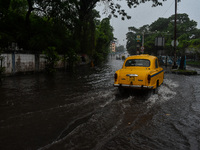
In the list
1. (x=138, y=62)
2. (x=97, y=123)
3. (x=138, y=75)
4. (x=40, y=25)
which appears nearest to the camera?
(x=97, y=123)

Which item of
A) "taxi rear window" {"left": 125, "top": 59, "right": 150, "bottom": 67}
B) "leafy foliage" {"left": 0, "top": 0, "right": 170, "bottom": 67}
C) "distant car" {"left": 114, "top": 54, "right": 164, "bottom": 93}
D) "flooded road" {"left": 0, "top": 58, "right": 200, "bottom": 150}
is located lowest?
"flooded road" {"left": 0, "top": 58, "right": 200, "bottom": 150}

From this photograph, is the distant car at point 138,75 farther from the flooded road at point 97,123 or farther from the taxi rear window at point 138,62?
the flooded road at point 97,123

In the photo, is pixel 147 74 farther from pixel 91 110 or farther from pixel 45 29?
pixel 45 29

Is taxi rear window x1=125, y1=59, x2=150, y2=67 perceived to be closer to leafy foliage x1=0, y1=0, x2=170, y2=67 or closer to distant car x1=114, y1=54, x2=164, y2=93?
distant car x1=114, y1=54, x2=164, y2=93

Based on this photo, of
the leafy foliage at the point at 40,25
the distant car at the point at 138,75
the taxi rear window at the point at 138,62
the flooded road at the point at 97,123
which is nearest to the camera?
the flooded road at the point at 97,123

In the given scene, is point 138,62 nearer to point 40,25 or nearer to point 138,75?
point 138,75

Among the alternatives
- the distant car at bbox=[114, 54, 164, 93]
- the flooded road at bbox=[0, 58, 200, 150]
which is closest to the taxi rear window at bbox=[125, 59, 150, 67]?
the distant car at bbox=[114, 54, 164, 93]

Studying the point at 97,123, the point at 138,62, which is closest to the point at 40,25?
the point at 138,62

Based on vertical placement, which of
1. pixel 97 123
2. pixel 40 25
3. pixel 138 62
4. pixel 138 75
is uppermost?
pixel 40 25

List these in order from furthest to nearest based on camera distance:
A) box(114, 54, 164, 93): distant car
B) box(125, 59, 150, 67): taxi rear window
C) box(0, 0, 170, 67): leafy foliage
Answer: box(0, 0, 170, 67): leafy foliage, box(125, 59, 150, 67): taxi rear window, box(114, 54, 164, 93): distant car

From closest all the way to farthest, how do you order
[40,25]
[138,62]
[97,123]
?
[97,123] < [138,62] < [40,25]

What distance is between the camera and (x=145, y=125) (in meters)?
4.56

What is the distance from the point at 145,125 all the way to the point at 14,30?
15.1m

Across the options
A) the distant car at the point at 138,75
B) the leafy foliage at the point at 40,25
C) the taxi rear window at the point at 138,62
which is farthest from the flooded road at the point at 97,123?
the leafy foliage at the point at 40,25
